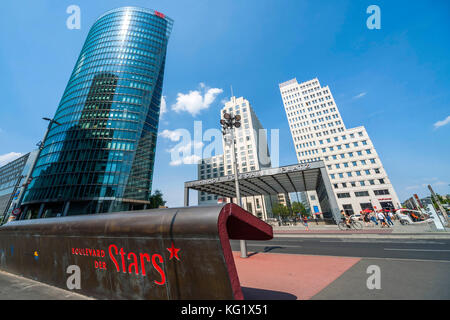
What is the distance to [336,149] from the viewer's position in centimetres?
5519

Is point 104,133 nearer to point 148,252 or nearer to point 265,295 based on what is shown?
point 148,252

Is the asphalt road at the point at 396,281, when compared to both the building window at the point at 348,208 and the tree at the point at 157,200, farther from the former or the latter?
the tree at the point at 157,200

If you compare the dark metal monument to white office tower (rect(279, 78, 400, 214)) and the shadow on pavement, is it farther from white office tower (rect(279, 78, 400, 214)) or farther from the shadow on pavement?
white office tower (rect(279, 78, 400, 214))

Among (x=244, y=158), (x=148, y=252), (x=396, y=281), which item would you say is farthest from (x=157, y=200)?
(x=396, y=281)

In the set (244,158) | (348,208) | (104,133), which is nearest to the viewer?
(104,133)

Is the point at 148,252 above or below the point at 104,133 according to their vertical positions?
below

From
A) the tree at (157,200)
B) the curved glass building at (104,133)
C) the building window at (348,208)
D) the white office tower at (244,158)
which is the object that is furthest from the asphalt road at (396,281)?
the tree at (157,200)

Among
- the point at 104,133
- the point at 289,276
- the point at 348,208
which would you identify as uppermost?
the point at 104,133

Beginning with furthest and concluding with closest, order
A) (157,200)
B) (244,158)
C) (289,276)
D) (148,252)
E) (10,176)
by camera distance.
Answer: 1. (244,158)
2. (10,176)
3. (157,200)
4. (289,276)
5. (148,252)

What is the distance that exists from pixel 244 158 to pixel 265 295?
214ft

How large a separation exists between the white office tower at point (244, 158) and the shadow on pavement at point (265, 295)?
183 feet
